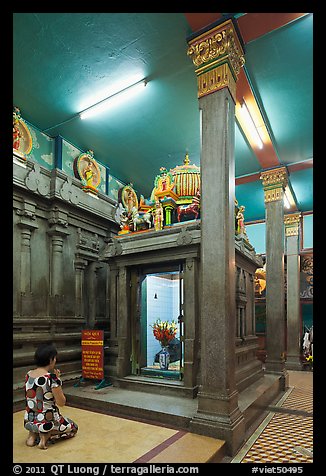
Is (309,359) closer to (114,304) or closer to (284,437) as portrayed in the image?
(284,437)

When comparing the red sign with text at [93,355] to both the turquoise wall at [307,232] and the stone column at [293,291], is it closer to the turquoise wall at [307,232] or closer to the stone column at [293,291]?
the stone column at [293,291]

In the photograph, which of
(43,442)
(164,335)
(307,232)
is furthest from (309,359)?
(43,442)

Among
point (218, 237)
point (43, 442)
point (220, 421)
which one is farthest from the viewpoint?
point (218, 237)

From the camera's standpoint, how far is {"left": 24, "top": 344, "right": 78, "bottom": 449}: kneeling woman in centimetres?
382

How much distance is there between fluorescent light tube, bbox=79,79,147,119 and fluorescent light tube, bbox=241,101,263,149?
2000mm

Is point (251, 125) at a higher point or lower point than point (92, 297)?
higher

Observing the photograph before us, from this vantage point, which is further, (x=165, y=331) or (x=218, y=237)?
(x=165, y=331)

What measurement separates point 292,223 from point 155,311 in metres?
7.49

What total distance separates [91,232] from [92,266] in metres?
0.84

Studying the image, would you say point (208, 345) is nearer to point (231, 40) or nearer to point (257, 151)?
point (231, 40)

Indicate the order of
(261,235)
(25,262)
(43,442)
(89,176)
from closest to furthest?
(43,442) → (25,262) → (89,176) → (261,235)

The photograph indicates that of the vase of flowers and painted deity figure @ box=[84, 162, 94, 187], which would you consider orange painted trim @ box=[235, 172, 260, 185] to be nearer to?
painted deity figure @ box=[84, 162, 94, 187]

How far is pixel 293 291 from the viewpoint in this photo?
12.3m
